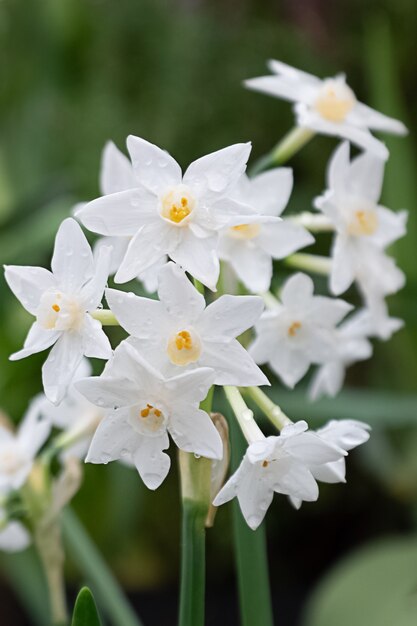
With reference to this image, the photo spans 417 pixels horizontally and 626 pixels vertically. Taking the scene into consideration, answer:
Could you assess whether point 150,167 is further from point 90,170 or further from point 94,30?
point 94,30

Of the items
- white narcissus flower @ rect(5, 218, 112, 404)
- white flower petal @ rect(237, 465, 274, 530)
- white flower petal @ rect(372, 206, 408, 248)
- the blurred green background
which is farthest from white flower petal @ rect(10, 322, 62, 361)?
the blurred green background

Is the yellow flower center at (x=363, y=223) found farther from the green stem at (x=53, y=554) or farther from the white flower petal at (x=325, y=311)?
the green stem at (x=53, y=554)

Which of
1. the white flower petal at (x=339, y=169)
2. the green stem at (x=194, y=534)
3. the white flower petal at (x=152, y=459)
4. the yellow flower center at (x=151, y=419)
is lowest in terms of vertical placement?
the green stem at (x=194, y=534)

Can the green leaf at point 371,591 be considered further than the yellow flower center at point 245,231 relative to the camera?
Yes

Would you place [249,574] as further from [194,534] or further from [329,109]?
[329,109]

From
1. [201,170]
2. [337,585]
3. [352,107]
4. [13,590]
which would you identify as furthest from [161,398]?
[13,590]

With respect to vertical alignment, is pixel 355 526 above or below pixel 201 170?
below

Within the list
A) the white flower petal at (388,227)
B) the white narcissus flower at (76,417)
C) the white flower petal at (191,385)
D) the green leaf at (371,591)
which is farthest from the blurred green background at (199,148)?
the white flower petal at (191,385)
